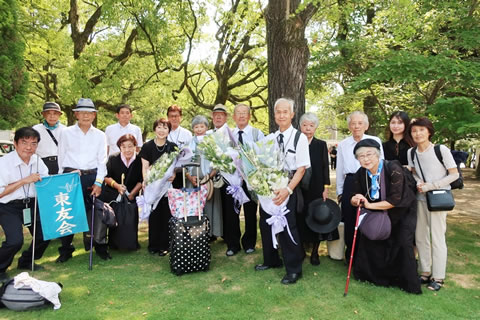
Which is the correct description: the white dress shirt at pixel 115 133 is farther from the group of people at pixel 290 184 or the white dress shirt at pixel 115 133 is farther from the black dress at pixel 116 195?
the black dress at pixel 116 195

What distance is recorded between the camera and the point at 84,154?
4625 millimetres

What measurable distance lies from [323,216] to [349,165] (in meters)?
0.76

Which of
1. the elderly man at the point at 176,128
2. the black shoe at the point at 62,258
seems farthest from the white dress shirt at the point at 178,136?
the black shoe at the point at 62,258

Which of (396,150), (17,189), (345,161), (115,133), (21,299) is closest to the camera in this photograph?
(21,299)

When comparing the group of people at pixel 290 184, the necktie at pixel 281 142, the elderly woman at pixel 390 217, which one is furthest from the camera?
the necktie at pixel 281 142

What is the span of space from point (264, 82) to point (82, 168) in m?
13.0

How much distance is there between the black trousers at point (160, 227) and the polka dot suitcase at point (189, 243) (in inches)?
29.8

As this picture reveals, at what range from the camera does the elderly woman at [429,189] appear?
3693mm

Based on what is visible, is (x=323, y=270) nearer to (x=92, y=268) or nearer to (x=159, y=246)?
(x=159, y=246)

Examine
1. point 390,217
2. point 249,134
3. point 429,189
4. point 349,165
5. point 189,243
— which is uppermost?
point 249,134

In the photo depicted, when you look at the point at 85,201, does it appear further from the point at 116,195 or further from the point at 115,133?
the point at 115,133

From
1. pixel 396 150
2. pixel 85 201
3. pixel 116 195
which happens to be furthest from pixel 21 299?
pixel 396 150

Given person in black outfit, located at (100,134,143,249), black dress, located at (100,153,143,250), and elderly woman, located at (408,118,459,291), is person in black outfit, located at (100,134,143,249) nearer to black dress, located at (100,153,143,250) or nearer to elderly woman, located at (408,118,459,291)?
black dress, located at (100,153,143,250)

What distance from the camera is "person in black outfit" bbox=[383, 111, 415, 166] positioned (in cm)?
415
